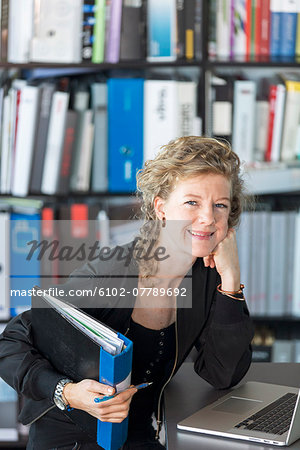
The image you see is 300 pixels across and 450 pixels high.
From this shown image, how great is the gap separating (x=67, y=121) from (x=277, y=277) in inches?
37.7

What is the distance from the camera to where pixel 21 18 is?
2297mm

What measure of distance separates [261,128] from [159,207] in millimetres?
1015

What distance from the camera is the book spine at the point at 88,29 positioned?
2301mm

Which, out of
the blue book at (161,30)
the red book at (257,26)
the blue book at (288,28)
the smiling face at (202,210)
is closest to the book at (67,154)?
the blue book at (161,30)

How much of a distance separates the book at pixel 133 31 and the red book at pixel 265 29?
0.43 metres

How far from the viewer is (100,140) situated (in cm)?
238

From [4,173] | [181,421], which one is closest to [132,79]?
[4,173]

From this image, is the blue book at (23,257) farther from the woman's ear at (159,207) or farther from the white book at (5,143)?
the woman's ear at (159,207)

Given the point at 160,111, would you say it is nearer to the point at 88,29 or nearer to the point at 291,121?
the point at 88,29

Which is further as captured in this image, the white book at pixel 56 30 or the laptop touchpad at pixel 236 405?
the white book at pixel 56 30

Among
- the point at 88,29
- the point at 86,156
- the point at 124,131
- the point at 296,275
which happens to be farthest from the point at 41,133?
the point at 296,275

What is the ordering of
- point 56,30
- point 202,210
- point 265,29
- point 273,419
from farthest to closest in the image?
point 265,29
point 56,30
point 202,210
point 273,419

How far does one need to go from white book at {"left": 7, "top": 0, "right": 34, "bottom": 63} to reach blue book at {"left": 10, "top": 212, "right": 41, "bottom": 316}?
0.56 m

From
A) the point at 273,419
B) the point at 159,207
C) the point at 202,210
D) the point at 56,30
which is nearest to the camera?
the point at 273,419
